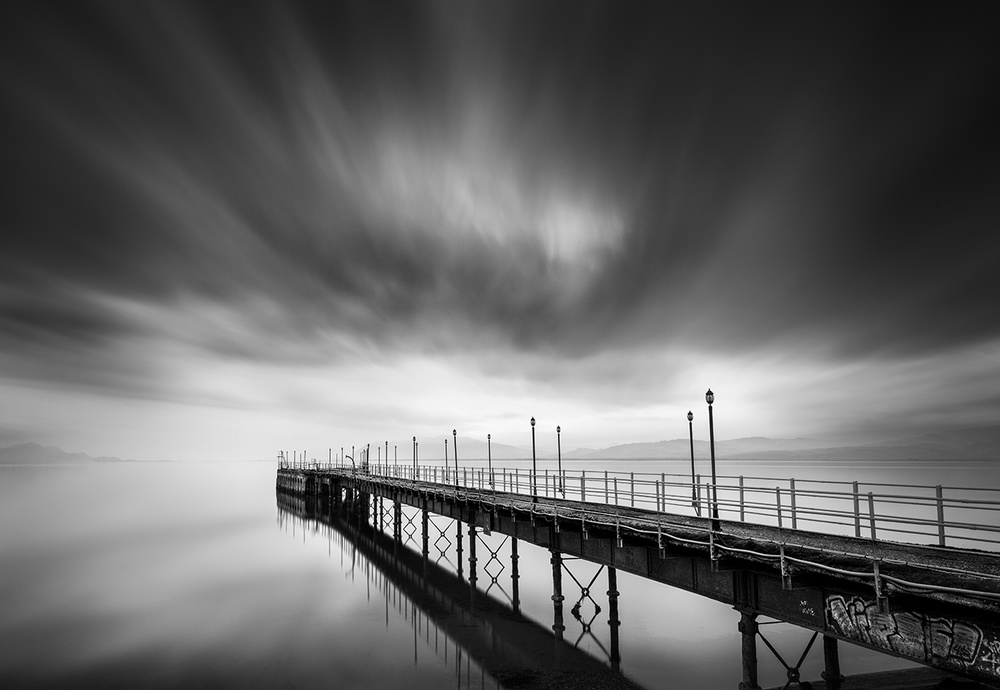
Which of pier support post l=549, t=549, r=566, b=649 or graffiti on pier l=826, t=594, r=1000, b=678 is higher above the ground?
graffiti on pier l=826, t=594, r=1000, b=678

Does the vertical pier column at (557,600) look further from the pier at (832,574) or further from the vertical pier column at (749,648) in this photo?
the vertical pier column at (749,648)

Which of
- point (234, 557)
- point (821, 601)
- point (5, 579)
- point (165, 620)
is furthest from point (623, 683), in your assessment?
point (5, 579)

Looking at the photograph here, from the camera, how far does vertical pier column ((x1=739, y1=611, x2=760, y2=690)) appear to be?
1549 centimetres

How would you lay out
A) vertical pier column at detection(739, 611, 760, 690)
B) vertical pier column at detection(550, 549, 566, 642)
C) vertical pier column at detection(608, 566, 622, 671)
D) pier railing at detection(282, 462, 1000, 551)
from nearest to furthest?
pier railing at detection(282, 462, 1000, 551), vertical pier column at detection(739, 611, 760, 690), vertical pier column at detection(608, 566, 622, 671), vertical pier column at detection(550, 549, 566, 642)

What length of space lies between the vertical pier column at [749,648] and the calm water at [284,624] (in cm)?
679

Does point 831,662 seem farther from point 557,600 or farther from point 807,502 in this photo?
point 807,502

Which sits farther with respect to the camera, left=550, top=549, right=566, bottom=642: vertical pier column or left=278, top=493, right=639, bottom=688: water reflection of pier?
left=550, top=549, right=566, bottom=642: vertical pier column

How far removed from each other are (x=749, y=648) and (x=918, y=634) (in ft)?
17.5

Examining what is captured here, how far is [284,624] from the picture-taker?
32.2 m

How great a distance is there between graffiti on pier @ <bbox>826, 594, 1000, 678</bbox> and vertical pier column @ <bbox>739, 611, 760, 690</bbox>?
2694 millimetres

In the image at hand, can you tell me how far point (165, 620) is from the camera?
3406 centimetres

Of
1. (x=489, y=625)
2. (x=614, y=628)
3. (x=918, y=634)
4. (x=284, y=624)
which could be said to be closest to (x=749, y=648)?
(x=918, y=634)

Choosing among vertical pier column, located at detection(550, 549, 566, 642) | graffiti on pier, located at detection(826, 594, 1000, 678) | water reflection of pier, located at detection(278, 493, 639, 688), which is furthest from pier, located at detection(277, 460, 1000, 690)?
vertical pier column, located at detection(550, 549, 566, 642)

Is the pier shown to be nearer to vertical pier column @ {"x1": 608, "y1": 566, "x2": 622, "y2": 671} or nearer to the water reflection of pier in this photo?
vertical pier column @ {"x1": 608, "y1": 566, "x2": 622, "y2": 671}
